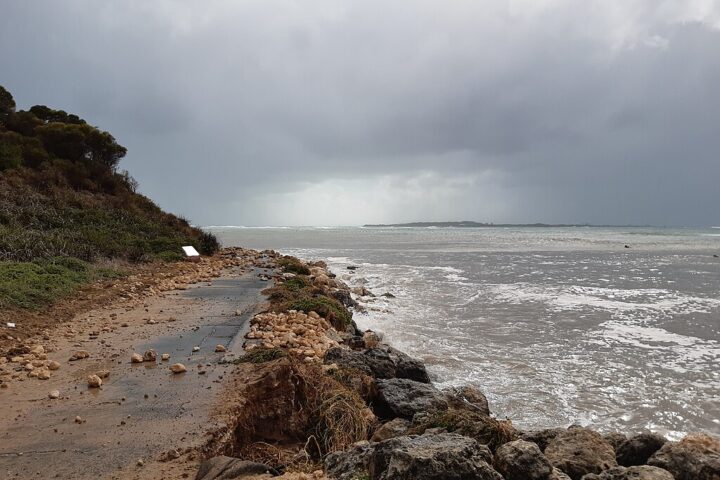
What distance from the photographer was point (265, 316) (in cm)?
930

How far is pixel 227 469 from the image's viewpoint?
11.9 ft

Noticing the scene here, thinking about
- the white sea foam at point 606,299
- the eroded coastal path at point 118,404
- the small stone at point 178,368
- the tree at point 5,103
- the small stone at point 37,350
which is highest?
the tree at point 5,103

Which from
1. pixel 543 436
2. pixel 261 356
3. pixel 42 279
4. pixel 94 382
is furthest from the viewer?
pixel 42 279

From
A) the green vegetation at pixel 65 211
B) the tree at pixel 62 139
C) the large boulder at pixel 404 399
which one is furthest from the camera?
the tree at pixel 62 139

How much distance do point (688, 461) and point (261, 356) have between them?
15.8 ft

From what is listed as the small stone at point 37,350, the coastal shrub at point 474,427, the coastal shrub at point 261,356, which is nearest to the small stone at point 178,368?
the coastal shrub at point 261,356

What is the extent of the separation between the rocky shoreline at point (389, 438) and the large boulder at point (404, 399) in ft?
0.04

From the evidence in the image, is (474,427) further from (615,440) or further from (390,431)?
(615,440)

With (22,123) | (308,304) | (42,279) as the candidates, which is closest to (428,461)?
(308,304)

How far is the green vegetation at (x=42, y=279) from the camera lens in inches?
362

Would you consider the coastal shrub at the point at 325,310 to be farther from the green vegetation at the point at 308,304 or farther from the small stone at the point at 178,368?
the small stone at the point at 178,368

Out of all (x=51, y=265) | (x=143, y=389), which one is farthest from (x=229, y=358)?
(x=51, y=265)

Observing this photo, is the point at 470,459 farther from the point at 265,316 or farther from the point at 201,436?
the point at 265,316

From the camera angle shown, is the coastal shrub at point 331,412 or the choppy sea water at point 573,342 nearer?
the coastal shrub at point 331,412
